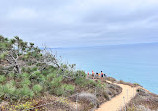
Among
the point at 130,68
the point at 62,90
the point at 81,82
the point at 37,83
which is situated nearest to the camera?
the point at 37,83

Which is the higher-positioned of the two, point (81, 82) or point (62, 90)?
point (62, 90)

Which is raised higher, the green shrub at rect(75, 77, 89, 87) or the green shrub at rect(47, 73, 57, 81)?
the green shrub at rect(47, 73, 57, 81)

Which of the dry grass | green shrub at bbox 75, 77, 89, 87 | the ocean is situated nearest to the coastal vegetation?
green shrub at bbox 75, 77, 89, 87

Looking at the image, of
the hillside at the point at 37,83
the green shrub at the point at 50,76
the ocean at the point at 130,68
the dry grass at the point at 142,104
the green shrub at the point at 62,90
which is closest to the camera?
the hillside at the point at 37,83

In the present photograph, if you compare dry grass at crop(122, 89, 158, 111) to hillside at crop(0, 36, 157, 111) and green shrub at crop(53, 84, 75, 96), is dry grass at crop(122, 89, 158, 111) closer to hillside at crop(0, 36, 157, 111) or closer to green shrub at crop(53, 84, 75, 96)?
hillside at crop(0, 36, 157, 111)

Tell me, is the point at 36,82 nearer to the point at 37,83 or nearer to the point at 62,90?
the point at 37,83

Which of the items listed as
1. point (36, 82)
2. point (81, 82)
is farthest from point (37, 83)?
point (81, 82)

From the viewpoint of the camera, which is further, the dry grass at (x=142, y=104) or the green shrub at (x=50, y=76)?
the dry grass at (x=142, y=104)

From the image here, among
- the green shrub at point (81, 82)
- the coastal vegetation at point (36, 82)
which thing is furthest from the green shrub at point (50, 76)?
the green shrub at point (81, 82)

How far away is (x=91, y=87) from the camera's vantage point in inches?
350

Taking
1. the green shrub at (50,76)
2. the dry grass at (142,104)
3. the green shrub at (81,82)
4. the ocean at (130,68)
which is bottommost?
the ocean at (130,68)

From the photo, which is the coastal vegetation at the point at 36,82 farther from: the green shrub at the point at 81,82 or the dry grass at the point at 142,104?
the dry grass at the point at 142,104

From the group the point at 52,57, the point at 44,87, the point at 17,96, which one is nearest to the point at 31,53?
the point at 52,57

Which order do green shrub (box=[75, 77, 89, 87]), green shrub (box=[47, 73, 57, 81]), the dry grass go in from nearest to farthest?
green shrub (box=[47, 73, 57, 81]), the dry grass, green shrub (box=[75, 77, 89, 87])
